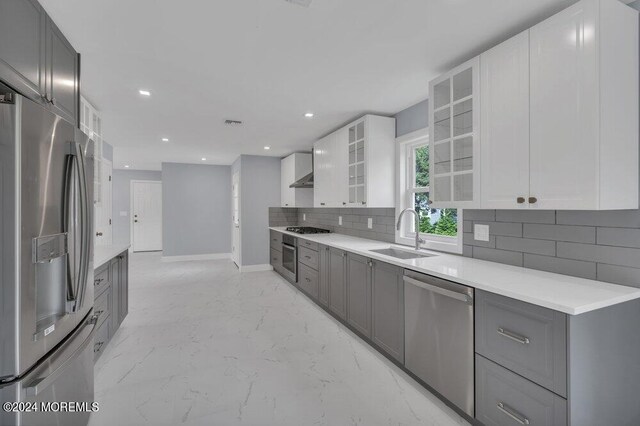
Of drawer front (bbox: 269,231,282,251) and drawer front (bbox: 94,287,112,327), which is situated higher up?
drawer front (bbox: 269,231,282,251)

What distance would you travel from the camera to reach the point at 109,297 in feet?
8.93

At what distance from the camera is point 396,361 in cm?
246

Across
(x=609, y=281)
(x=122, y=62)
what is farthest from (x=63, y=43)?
(x=609, y=281)

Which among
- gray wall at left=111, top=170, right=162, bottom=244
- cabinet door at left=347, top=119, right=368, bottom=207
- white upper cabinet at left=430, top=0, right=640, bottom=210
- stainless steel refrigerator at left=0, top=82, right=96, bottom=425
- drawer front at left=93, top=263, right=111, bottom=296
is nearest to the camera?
stainless steel refrigerator at left=0, top=82, right=96, bottom=425

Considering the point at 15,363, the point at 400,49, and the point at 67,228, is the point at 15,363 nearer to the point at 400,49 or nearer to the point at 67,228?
the point at 67,228

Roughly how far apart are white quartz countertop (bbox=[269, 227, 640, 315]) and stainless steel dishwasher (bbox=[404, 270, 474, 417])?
0.08 meters

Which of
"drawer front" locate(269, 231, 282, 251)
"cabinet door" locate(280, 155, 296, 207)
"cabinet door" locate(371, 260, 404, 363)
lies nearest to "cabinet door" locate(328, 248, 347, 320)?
"cabinet door" locate(371, 260, 404, 363)

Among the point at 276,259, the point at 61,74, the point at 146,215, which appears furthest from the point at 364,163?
the point at 146,215

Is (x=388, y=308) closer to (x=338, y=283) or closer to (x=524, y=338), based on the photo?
(x=338, y=283)

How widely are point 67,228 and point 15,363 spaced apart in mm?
591

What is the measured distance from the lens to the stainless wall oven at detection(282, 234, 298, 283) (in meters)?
4.70

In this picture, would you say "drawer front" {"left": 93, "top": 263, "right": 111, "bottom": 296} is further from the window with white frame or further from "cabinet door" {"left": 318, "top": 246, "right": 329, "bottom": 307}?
the window with white frame

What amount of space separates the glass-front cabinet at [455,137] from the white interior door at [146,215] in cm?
831

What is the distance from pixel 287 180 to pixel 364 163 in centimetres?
278
